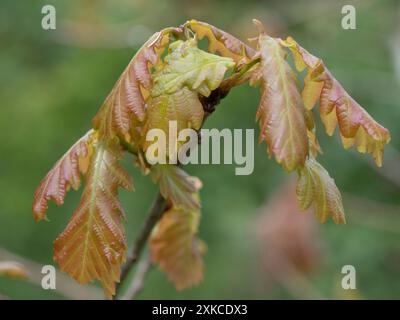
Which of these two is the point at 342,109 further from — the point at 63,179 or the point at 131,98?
the point at 63,179

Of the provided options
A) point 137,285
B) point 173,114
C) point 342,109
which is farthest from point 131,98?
point 137,285

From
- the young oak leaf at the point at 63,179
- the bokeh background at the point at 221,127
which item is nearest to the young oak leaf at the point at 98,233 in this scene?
the young oak leaf at the point at 63,179

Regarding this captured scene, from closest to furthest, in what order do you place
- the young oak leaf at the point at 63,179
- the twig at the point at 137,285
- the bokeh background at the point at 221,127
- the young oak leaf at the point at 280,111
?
the young oak leaf at the point at 280,111, the young oak leaf at the point at 63,179, the twig at the point at 137,285, the bokeh background at the point at 221,127

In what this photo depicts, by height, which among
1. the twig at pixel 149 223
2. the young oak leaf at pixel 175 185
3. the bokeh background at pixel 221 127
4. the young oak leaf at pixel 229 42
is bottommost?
the twig at pixel 149 223

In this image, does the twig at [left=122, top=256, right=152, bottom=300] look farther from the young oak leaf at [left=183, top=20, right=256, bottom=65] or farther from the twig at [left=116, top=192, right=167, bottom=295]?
the young oak leaf at [left=183, top=20, right=256, bottom=65]

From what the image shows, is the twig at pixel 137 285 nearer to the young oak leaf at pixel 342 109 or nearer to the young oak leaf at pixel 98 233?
the young oak leaf at pixel 98 233

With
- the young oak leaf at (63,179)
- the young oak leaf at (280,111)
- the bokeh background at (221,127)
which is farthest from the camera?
the bokeh background at (221,127)
